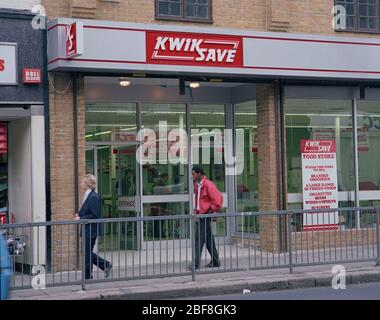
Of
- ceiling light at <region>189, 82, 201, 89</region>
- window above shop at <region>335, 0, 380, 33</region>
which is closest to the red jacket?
ceiling light at <region>189, 82, 201, 89</region>

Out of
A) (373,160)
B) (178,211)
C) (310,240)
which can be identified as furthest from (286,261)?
(373,160)

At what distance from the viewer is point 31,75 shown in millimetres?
13641

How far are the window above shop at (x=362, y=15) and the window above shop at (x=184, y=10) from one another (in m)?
3.22

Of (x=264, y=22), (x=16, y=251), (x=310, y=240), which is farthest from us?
(x=264, y=22)

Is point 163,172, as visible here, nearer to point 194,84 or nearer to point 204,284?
point 194,84

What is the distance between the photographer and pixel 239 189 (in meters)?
17.6

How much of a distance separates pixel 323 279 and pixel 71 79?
5.80 meters

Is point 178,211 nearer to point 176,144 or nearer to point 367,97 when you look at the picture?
point 176,144

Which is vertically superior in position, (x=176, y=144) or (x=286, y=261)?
(x=176, y=144)

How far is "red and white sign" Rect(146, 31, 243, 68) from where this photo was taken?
565 inches

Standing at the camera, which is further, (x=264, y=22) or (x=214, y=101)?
(x=214, y=101)

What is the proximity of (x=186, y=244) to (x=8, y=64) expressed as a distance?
4.54 metres

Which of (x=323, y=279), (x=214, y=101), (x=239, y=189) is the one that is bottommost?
(x=323, y=279)

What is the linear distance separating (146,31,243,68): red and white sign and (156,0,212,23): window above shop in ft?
2.36
